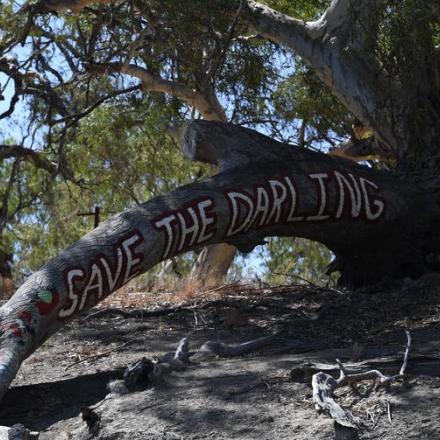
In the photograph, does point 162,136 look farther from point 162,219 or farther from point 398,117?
point 162,219

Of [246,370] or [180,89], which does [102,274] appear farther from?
[180,89]

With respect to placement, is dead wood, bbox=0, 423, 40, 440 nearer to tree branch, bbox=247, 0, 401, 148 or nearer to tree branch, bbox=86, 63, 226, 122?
tree branch, bbox=247, 0, 401, 148

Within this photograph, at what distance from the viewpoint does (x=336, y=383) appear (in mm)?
5570

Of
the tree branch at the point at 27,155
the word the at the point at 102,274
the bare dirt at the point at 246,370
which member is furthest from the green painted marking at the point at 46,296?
the tree branch at the point at 27,155

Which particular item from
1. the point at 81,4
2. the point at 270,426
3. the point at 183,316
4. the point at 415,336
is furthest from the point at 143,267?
the point at 81,4

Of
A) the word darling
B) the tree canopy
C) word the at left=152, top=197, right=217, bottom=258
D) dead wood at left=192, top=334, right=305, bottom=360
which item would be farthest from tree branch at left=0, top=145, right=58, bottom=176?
dead wood at left=192, top=334, right=305, bottom=360

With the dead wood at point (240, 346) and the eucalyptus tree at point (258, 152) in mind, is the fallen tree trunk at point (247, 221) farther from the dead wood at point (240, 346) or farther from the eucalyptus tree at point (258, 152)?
the dead wood at point (240, 346)

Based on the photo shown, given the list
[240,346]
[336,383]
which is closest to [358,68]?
[240,346]

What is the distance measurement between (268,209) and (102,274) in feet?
5.76

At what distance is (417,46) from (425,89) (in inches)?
17.7

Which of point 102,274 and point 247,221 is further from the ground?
point 247,221

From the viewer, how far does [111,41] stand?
14.3m

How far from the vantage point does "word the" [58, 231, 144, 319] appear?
7445mm

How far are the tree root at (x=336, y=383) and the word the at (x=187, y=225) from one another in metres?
2.80
